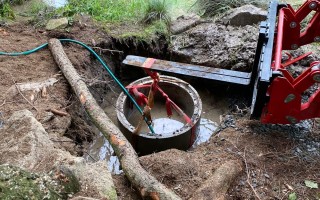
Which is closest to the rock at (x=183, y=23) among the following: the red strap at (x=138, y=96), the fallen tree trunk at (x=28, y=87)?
the red strap at (x=138, y=96)

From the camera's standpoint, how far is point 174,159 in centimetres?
337

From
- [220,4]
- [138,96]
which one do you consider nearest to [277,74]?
[138,96]

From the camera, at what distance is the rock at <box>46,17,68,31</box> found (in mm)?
5325

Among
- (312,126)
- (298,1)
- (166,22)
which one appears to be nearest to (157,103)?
(166,22)

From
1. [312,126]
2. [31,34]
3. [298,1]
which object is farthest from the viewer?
[298,1]

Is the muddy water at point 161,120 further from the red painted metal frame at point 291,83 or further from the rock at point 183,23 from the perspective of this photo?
the red painted metal frame at point 291,83

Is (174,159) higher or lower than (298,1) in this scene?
lower

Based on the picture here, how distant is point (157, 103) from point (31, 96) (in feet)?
6.22

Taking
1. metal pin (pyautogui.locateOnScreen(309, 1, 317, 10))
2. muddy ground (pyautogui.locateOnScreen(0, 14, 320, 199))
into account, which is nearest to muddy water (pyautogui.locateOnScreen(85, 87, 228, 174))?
muddy ground (pyautogui.locateOnScreen(0, 14, 320, 199))

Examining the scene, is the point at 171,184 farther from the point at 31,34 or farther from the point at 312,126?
the point at 31,34

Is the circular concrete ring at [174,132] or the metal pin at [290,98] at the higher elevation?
the metal pin at [290,98]

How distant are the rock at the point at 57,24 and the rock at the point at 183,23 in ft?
5.40

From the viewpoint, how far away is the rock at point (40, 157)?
2678mm

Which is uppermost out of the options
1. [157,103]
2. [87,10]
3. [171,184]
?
[87,10]
